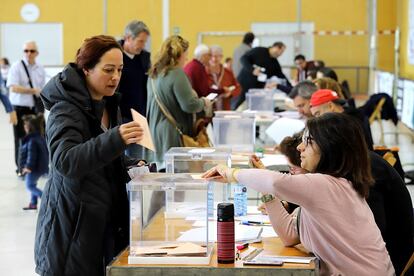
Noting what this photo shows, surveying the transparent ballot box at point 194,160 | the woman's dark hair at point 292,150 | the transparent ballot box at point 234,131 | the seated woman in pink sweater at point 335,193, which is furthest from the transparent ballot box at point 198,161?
the transparent ballot box at point 234,131

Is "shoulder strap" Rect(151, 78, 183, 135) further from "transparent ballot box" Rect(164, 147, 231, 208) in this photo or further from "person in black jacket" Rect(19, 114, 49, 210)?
"transparent ballot box" Rect(164, 147, 231, 208)

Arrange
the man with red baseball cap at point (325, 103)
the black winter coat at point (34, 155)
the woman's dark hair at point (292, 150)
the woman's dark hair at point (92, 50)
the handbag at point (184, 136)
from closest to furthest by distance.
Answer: the woman's dark hair at point (92, 50) → the woman's dark hair at point (292, 150) → the man with red baseball cap at point (325, 103) → the handbag at point (184, 136) → the black winter coat at point (34, 155)

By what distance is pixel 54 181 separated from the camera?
335 centimetres

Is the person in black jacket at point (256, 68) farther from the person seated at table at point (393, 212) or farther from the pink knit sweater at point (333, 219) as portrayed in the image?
the pink knit sweater at point (333, 219)

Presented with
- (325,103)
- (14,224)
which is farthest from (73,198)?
(14,224)

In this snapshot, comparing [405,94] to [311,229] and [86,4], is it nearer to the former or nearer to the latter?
[311,229]

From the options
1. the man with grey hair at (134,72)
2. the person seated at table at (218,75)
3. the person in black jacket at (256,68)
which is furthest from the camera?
the person in black jacket at (256,68)

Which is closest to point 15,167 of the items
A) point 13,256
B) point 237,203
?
point 13,256

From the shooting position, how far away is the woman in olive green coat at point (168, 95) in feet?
22.4

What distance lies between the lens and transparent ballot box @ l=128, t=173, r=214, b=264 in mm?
3209

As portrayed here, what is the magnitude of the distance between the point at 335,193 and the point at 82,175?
36.2 inches

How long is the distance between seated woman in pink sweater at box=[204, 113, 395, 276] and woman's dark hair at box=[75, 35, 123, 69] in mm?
709

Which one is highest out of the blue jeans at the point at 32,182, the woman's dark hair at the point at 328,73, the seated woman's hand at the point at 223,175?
the woman's dark hair at the point at 328,73

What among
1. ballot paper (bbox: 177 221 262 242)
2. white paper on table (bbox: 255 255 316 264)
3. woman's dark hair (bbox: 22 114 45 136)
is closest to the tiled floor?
woman's dark hair (bbox: 22 114 45 136)
